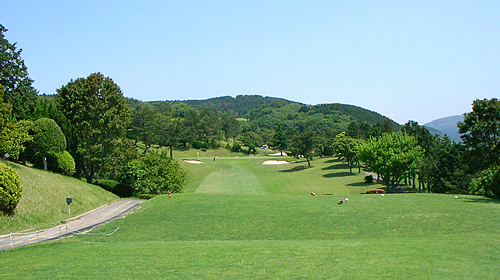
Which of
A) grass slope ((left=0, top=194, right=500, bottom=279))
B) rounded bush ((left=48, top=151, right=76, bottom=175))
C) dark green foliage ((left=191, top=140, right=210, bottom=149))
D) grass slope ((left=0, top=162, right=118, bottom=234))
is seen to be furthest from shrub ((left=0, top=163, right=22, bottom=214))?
dark green foliage ((left=191, top=140, right=210, bottom=149))

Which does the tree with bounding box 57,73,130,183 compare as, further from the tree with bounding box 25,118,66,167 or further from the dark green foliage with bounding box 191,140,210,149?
the dark green foliage with bounding box 191,140,210,149

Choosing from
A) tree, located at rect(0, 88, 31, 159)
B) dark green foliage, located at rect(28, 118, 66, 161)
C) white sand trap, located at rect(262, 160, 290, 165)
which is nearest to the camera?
tree, located at rect(0, 88, 31, 159)

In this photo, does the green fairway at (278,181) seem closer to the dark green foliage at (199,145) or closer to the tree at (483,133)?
the tree at (483,133)

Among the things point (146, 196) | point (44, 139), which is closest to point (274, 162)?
point (146, 196)

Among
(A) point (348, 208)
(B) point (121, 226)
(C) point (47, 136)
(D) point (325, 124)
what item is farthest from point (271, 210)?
(D) point (325, 124)

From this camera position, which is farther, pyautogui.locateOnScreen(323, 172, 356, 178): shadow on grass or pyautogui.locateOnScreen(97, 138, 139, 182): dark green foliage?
pyautogui.locateOnScreen(323, 172, 356, 178): shadow on grass

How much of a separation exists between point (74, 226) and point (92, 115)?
18951mm

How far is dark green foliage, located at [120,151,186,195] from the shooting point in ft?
128

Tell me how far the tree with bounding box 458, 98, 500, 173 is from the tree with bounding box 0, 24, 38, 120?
1727 inches

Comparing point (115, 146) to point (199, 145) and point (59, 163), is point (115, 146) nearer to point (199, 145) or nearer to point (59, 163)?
point (59, 163)

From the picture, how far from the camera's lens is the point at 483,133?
3356cm

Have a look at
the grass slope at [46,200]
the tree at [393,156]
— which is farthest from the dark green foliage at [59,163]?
the tree at [393,156]

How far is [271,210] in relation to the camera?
934 inches

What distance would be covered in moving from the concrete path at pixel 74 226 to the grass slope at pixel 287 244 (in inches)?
69.8
